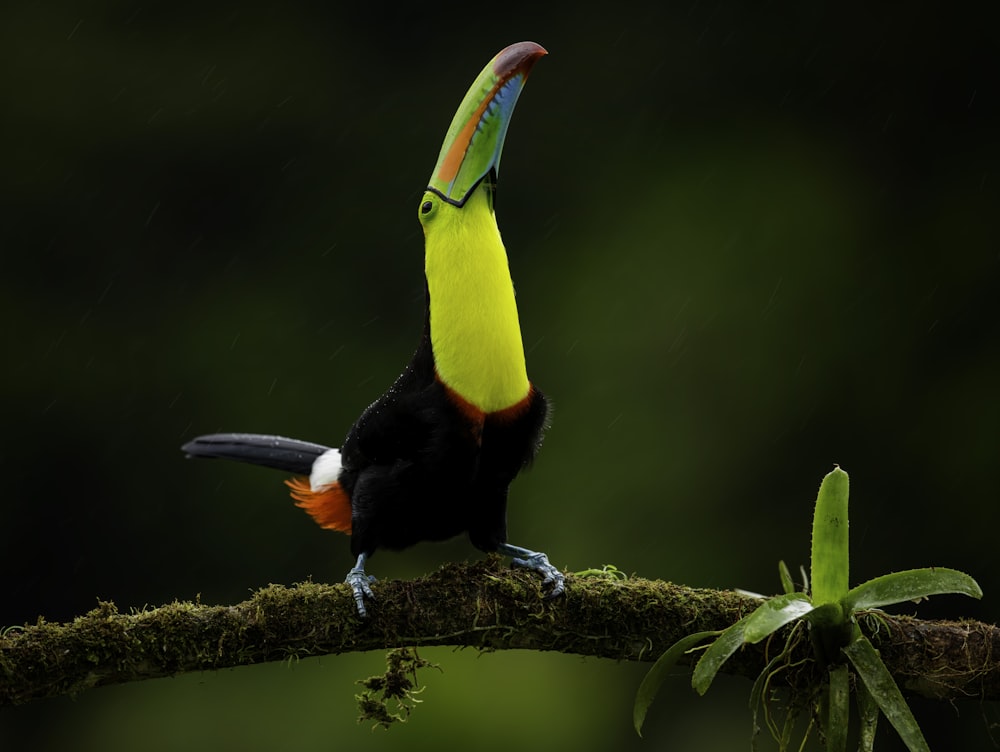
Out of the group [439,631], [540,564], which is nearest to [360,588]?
[439,631]

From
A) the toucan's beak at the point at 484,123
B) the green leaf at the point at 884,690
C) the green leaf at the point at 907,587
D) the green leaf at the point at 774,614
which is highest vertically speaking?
the toucan's beak at the point at 484,123

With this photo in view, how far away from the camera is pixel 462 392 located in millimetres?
2244

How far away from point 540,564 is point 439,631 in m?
0.22

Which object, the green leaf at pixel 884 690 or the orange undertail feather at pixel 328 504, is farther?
the orange undertail feather at pixel 328 504

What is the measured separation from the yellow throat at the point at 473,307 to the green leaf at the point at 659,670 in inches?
18.5

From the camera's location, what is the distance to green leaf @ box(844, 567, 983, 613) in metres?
2.06

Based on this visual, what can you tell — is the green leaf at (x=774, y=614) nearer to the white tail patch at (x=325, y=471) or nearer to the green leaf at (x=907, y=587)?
the green leaf at (x=907, y=587)

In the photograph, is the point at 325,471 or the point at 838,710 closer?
the point at 838,710

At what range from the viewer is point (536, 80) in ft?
18.7

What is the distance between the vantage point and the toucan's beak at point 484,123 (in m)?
2.27

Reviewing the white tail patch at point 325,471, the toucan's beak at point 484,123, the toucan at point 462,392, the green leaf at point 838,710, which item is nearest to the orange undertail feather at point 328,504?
the white tail patch at point 325,471

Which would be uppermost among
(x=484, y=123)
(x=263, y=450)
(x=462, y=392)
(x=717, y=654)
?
(x=484, y=123)

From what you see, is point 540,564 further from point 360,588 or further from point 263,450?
point 263,450

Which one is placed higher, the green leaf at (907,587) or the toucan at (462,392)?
the toucan at (462,392)
